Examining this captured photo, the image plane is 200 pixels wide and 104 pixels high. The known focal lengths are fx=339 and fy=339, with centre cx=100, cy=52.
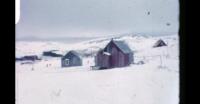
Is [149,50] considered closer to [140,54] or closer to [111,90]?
[140,54]

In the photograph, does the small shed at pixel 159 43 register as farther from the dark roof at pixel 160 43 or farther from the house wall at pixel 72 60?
the house wall at pixel 72 60

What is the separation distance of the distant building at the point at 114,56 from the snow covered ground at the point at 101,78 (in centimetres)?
1

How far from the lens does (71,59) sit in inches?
32.9

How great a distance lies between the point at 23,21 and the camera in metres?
0.80

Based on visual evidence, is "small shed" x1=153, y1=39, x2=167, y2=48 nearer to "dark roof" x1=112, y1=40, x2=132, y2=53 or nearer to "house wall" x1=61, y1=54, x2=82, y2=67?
"dark roof" x1=112, y1=40, x2=132, y2=53

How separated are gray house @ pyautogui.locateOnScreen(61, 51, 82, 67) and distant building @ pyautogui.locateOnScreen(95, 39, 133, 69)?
5 cm

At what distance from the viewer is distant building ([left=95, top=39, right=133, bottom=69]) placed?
2.78 ft

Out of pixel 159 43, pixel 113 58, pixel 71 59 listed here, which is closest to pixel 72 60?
pixel 71 59

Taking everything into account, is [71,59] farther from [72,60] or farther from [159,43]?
[159,43]
